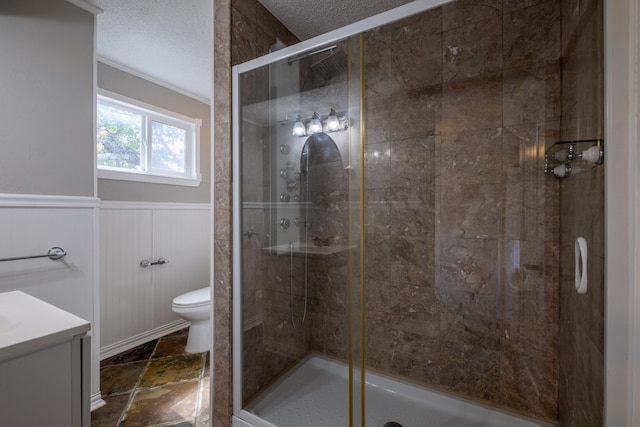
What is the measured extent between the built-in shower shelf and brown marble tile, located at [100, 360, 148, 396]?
1321 millimetres

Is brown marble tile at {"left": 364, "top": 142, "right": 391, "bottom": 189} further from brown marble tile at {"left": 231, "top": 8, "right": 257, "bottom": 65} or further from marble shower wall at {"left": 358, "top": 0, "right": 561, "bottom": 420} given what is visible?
brown marble tile at {"left": 231, "top": 8, "right": 257, "bottom": 65}

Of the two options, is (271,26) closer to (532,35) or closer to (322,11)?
(322,11)

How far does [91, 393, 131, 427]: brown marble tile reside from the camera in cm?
155

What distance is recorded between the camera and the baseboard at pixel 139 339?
2230 mm

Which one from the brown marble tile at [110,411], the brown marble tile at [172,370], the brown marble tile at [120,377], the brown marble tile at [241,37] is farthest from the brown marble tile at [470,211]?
the brown marble tile at [120,377]

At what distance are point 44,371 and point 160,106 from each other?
8.45 ft

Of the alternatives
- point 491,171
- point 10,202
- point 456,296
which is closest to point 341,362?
point 456,296

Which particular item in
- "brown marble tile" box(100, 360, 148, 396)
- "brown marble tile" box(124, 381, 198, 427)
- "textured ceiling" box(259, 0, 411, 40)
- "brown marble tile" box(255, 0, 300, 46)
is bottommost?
"brown marble tile" box(124, 381, 198, 427)

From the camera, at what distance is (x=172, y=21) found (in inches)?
72.4

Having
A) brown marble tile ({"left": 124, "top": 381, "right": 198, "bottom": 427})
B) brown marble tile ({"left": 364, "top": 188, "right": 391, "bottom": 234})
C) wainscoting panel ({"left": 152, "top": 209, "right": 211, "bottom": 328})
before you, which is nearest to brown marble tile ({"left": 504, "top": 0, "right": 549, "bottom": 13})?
brown marble tile ({"left": 364, "top": 188, "right": 391, "bottom": 234})

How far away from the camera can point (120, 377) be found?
6.46ft

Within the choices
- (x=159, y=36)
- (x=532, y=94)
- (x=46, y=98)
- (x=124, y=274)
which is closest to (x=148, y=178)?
(x=124, y=274)

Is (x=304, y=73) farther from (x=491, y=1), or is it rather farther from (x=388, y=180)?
(x=491, y=1)

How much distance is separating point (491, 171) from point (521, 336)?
871 mm
